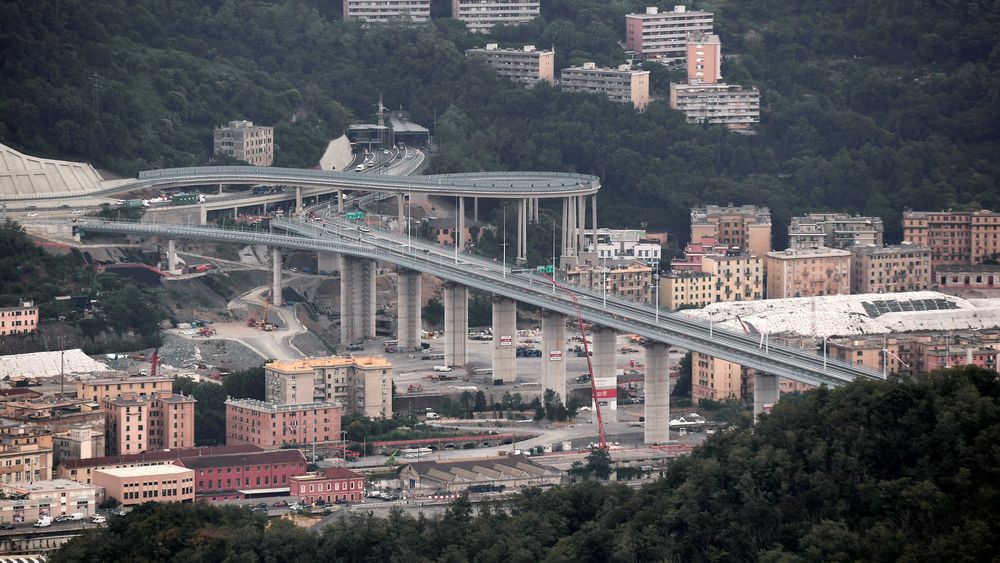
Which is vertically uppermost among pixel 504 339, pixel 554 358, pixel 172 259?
pixel 172 259

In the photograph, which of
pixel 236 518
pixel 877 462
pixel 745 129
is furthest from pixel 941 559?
pixel 745 129

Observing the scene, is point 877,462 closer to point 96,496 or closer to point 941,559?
point 941,559

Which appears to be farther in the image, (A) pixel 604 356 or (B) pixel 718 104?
(B) pixel 718 104

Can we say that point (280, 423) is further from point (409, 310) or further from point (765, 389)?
point (409, 310)

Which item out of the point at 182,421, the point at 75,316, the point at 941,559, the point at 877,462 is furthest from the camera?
the point at 75,316

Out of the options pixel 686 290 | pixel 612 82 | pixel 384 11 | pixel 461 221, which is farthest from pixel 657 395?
pixel 384 11

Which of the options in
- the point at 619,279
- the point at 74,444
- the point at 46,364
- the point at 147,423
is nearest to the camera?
the point at 74,444

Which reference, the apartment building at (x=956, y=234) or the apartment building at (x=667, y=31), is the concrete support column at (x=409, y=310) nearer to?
the apartment building at (x=956, y=234)

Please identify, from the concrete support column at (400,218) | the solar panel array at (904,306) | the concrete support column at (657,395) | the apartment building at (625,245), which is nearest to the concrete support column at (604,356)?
the concrete support column at (657,395)
